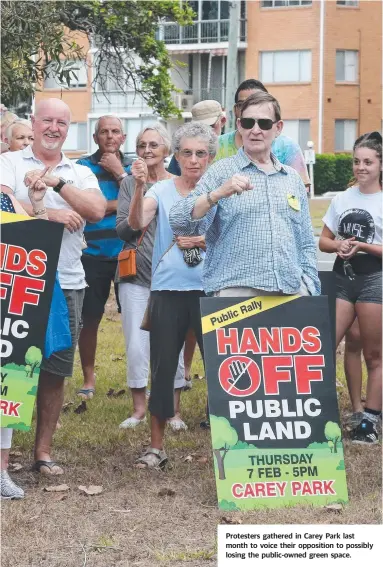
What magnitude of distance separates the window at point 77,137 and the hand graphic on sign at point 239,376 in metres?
46.6

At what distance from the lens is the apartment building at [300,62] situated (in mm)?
46906

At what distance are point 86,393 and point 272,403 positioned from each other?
360 centimetres

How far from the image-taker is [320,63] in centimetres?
4903

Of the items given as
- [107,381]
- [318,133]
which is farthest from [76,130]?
[107,381]

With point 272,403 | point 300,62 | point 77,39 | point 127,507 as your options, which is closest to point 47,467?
point 127,507

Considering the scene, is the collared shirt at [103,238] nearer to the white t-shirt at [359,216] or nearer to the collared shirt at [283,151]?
the collared shirt at [283,151]

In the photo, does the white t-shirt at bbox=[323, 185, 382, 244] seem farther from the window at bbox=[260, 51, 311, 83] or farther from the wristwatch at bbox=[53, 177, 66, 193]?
the window at bbox=[260, 51, 311, 83]

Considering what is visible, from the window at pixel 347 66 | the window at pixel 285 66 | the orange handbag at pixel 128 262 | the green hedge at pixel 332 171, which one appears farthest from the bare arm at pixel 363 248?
the window at pixel 347 66

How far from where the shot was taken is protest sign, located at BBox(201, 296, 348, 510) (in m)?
6.40

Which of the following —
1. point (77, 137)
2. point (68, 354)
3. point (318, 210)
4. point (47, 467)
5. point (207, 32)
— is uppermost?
point (207, 32)

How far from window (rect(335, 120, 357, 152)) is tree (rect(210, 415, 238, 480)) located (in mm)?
45257

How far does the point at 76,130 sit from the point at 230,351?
47.6 metres

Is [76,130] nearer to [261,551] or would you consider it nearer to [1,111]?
[1,111]

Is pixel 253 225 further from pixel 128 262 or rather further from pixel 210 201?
pixel 128 262
